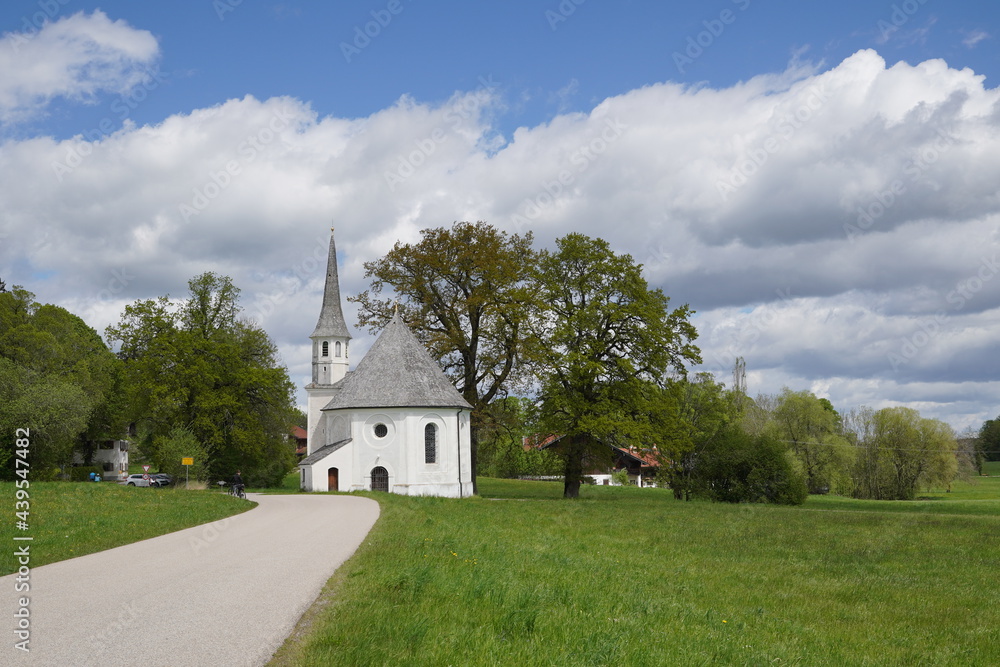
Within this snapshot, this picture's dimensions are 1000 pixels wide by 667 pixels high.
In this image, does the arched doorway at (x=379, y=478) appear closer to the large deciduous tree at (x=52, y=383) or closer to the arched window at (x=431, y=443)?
the arched window at (x=431, y=443)

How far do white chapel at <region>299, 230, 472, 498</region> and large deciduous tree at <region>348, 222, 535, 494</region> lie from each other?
1342 mm

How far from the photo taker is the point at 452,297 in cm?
4744

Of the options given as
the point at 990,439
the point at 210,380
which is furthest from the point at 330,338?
the point at 990,439

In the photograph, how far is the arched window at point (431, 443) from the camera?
4718cm

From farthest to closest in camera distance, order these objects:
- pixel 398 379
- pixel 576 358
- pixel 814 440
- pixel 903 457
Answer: pixel 814 440 < pixel 903 457 < pixel 398 379 < pixel 576 358

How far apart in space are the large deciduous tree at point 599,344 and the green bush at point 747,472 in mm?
7256

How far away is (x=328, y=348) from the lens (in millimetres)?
61156

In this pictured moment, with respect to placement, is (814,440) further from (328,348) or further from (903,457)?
(328,348)

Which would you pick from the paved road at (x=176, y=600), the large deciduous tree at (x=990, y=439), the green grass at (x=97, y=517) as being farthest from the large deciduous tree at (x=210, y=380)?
the large deciduous tree at (x=990, y=439)

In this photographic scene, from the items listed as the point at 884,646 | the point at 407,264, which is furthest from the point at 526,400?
the point at 884,646

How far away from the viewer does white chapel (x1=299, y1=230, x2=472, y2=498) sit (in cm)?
4650

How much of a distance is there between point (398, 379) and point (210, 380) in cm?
1355

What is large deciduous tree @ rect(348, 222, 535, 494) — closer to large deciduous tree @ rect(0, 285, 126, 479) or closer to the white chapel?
the white chapel

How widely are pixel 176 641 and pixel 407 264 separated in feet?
130
